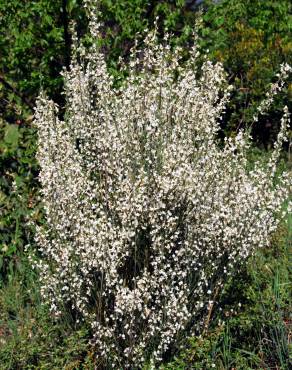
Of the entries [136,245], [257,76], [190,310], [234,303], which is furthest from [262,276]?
[257,76]

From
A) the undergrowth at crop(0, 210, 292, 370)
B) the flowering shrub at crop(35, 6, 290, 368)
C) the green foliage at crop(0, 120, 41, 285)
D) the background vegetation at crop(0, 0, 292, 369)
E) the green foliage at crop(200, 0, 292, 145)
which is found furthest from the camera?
the green foliage at crop(200, 0, 292, 145)

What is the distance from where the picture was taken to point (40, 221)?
17.7 ft

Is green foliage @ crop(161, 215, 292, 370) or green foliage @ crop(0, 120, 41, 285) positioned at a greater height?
green foliage @ crop(0, 120, 41, 285)

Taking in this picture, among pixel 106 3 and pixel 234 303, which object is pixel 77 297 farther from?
pixel 106 3

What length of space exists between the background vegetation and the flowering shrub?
0.21 m

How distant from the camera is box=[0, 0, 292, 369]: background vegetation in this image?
14.0 feet

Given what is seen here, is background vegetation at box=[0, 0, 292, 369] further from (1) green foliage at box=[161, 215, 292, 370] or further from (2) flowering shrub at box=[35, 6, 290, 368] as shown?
(2) flowering shrub at box=[35, 6, 290, 368]

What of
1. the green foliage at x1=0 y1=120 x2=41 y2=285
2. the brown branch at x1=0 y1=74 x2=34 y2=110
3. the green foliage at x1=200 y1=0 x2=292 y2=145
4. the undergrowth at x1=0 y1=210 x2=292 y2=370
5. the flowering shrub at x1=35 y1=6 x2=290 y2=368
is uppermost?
the green foliage at x1=200 y1=0 x2=292 y2=145

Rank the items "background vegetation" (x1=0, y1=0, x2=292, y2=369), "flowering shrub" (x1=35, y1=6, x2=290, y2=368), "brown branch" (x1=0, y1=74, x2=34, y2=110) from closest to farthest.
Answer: "flowering shrub" (x1=35, y1=6, x2=290, y2=368)
"background vegetation" (x1=0, y1=0, x2=292, y2=369)
"brown branch" (x1=0, y1=74, x2=34, y2=110)

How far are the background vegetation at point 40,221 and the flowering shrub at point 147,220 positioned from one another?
207mm

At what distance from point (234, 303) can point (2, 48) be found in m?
3.05

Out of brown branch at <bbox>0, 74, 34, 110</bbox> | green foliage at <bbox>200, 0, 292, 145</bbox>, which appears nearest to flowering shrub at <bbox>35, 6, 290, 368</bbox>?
brown branch at <bbox>0, 74, 34, 110</bbox>

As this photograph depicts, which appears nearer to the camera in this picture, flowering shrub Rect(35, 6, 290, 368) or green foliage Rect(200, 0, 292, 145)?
flowering shrub Rect(35, 6, 290, 368)

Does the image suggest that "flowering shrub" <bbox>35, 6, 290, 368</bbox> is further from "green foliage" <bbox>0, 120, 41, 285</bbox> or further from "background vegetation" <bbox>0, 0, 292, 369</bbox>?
"green foliage" <bbox>0, 120, 41, 285</bbox>
